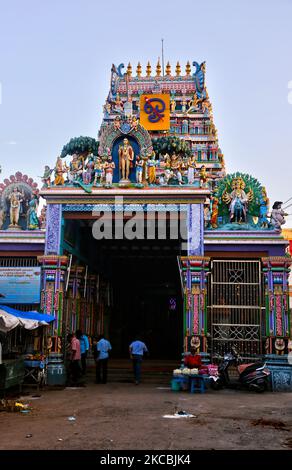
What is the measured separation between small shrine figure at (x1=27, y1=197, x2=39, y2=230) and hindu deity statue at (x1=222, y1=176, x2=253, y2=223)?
6246 millimetres

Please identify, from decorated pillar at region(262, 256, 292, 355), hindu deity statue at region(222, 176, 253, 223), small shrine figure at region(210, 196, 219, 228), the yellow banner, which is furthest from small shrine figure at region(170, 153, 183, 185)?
the yellow banner

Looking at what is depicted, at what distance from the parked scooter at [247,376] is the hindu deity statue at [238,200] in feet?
14.9

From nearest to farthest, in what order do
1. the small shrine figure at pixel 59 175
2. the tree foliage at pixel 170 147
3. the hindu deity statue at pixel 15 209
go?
the small shrine figure at pixel 59 175 → the hindu deity statue at pixel 15 209 → the tree foliage at pixel 170 147

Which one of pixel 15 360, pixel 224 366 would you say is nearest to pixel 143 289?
pixel 224 366

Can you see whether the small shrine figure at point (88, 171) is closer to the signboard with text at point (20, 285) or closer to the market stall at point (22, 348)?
the signboard with text at point (20, 285)

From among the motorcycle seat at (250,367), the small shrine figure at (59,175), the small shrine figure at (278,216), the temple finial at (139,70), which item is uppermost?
the temple finial at (139,70)

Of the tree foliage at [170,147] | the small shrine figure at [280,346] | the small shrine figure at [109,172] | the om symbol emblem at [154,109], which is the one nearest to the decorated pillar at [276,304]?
the small shrine figure at [280,346]

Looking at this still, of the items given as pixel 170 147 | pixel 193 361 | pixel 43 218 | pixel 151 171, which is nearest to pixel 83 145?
pixel 170 147

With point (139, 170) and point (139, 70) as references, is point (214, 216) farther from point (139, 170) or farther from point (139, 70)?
point (139, 70)

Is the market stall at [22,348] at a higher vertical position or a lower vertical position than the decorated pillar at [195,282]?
lower

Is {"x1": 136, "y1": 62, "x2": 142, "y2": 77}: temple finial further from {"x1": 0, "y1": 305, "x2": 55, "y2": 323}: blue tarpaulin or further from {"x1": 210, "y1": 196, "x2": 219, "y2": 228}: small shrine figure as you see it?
{"x1": 0, "y1": 305, "x2": 55, "y2": 323}: blue tarpaulin

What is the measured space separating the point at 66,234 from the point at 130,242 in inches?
188

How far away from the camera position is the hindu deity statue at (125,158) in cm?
1634

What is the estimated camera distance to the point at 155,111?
3278 centimetres
